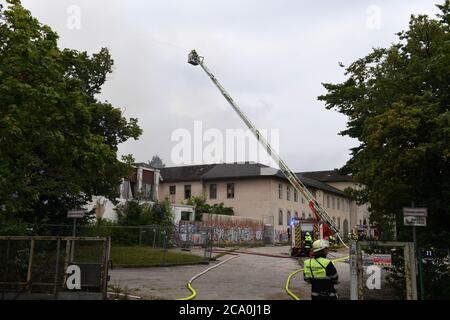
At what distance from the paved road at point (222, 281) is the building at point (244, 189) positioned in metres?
28.9

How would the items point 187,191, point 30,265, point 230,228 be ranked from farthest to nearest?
point 187,191, point 230,228, point 30,265

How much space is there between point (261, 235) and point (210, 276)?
101ft

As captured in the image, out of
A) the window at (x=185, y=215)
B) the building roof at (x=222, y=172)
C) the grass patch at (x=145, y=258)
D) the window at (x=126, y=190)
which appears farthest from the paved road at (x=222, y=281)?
the building roof at (x=222, y=172)

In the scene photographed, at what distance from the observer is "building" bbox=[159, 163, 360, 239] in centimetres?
5534

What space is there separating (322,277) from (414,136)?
5979 millimetres

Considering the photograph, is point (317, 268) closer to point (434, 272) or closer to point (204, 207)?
point (434, 272)

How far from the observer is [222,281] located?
61.8 feet

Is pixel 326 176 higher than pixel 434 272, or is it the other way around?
pixel 326 176

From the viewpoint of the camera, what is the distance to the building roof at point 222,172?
56.2 m

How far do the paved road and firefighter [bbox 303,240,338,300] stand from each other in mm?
5886

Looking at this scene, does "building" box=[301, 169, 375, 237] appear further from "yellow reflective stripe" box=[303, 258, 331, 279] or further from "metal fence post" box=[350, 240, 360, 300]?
"yellow reflective stripe" box=[303, 258, 331, 279]

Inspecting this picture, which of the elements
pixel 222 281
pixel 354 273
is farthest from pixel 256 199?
pixel 354 273

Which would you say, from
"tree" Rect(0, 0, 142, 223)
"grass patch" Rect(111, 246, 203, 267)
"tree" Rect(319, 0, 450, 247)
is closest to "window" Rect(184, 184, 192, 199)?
"grass patch" Rect(111, 246, 203, 267)

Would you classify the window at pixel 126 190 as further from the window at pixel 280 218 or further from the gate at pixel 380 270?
the gate at pixel 380 270
